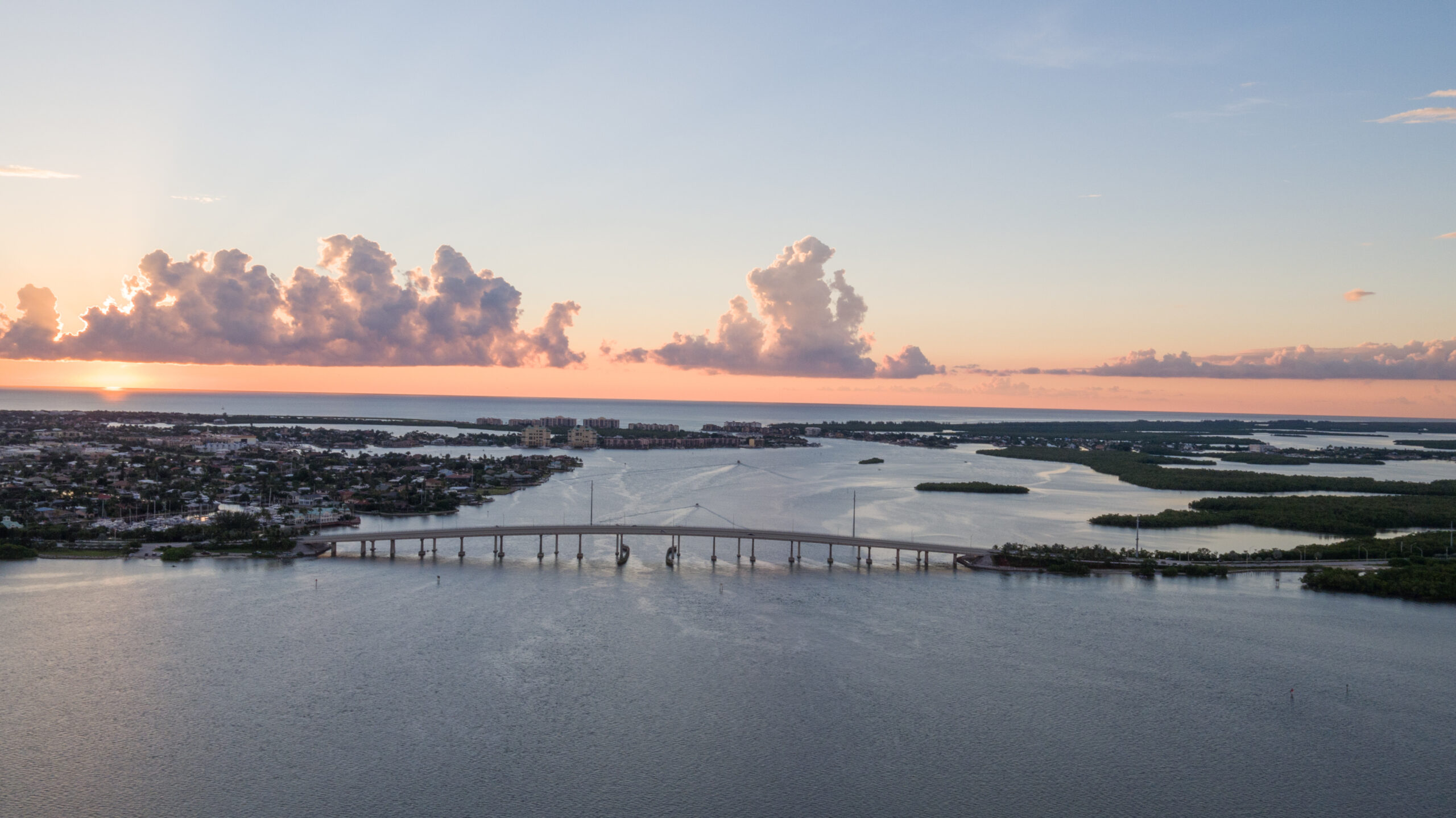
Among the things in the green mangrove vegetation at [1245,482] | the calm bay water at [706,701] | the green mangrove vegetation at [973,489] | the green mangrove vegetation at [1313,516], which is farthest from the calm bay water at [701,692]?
the green mangrove vegetation at [1245,482]

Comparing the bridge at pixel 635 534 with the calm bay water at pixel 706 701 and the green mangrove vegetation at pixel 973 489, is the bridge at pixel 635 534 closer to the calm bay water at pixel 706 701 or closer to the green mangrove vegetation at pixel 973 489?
the calm bay water at pixel 706 701

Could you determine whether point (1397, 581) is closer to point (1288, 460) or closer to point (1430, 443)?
point (1288, 460)

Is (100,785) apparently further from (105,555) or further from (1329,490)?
(1329,490)

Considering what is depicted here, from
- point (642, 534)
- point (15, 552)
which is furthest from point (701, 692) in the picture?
point (15, 552)

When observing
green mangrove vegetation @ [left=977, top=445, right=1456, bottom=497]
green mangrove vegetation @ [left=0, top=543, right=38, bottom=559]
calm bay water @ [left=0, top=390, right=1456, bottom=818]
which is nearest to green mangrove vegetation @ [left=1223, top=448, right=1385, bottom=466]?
green mangrove vegetation @ [left=977, top=445, right=1456, bottom=497]

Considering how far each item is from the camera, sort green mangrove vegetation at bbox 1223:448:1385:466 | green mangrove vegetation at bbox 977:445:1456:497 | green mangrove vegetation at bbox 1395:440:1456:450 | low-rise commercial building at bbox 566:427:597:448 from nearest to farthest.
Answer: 1. green mangrove vegetation at bbox 977:445:1456:497
2. green mangrove vegetation at bbox 1223:448:1385:466
3. low-rise commercial building at bbox 566:427:597:448
4. green mangrove vegetation at bbox 1395:440:1456:450

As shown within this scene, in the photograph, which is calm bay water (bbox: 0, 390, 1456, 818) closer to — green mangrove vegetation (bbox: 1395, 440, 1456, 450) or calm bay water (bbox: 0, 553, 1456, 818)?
calm bay water (bbox: 0, 553, 1456, 818)

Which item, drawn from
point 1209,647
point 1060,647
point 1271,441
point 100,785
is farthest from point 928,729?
point 1271,441
